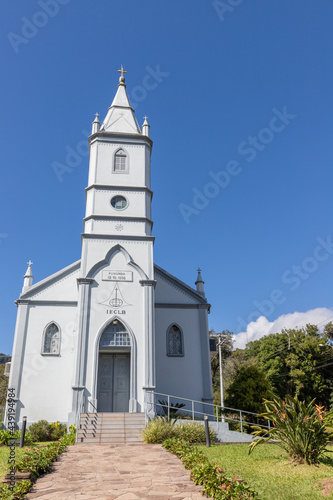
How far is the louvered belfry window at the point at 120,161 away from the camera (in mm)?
21750

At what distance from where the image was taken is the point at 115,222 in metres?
20.3

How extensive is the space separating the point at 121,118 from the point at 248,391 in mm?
17002

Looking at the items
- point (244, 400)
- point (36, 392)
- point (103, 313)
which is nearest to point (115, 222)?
point (103, 313)

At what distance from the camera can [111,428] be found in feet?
48.2

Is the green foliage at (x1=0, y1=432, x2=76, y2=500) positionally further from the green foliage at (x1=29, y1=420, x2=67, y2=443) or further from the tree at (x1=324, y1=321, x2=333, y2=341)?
the tree at (x1=324, y1=321, x2=333, y2=341)

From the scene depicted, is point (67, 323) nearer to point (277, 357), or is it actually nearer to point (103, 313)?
point (103, 313)

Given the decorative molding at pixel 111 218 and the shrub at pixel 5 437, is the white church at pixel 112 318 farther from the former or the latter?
the shrub at pixel 5 437

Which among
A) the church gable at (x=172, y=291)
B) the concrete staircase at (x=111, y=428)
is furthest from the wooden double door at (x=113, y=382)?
the church gable at (x=172, y=291)

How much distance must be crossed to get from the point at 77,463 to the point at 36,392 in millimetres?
A: 9417

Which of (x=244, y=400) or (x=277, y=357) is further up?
(x=277, y=357)

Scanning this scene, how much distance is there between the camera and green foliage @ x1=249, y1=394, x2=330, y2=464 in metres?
9.07

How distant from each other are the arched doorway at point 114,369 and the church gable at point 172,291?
4232 mm

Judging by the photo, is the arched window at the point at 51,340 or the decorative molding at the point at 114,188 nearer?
the arched window at the point at 51,340

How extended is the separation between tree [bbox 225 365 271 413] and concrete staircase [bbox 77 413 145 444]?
282 inches
